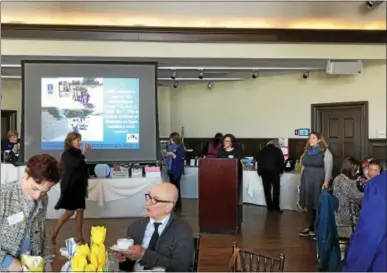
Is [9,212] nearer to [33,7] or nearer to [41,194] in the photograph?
[41,194]

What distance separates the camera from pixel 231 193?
18.8 feet

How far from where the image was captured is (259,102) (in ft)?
30.8

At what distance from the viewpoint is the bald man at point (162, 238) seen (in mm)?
2047

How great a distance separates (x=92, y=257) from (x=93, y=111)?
3419 millimetres

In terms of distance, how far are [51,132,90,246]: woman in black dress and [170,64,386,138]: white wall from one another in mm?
4459

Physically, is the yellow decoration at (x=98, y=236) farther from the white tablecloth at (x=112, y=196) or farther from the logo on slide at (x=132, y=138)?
the white tablecloth at (x=112, y=196)

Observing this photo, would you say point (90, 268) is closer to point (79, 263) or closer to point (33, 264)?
point (79, 263)

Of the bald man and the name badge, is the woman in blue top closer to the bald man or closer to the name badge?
the bald man

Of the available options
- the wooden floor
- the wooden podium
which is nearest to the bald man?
the wooden floor

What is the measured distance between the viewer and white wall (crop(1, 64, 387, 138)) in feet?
27.3

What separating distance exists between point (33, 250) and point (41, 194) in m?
0.25

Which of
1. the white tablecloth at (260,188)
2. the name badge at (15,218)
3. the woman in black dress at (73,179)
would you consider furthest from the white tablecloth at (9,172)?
the name badge at (15,218)

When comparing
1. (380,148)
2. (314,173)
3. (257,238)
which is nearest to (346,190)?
(314,173)

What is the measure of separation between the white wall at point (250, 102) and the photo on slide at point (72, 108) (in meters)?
3.56
